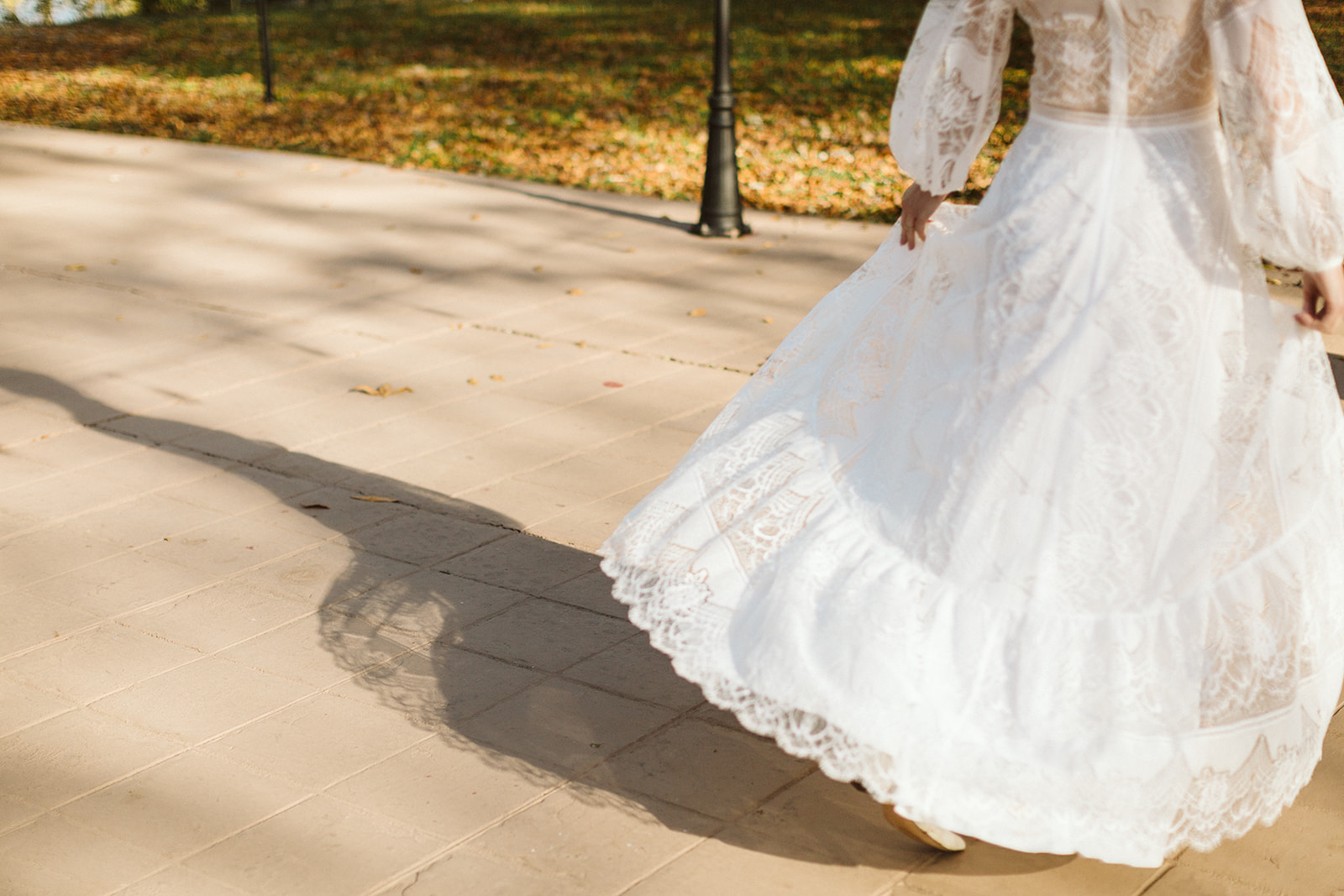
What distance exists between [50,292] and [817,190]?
661 cm

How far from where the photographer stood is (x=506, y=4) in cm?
2931

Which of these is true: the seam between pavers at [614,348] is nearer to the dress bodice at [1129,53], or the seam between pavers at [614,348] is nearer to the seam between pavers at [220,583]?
the seam between pavers at [220,583]

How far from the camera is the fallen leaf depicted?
22.1ft

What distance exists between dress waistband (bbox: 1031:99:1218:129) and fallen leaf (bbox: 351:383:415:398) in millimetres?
4459

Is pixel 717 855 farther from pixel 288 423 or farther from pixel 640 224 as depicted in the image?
pixel 640 224

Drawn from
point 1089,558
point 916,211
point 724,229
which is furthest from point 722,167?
point 1089,558

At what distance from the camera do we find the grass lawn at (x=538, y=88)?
1322cm

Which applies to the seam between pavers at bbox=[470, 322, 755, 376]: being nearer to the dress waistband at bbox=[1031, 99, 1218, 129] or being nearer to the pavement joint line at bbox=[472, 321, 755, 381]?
the pavement joint line at bbox=[472, 321, 755, 381]

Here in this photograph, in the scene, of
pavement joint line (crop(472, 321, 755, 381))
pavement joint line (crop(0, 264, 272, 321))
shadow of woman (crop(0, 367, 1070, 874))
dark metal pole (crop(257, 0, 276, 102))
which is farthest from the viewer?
dark metal pole (crop(257, 0, 276, 102))

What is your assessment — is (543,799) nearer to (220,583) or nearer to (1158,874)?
(1158,874)

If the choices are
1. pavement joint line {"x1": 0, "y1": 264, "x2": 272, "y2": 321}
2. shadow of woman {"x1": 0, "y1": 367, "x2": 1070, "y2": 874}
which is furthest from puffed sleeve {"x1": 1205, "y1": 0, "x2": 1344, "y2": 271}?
pavement joint line {"x1": 0, "y1": 264, "x2": 272, "y2": 321}

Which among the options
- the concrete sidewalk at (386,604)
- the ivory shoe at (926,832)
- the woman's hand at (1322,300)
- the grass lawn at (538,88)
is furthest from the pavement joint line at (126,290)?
the woman's hand at (1322,300)

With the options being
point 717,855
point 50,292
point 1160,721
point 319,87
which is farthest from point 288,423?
point 319,87

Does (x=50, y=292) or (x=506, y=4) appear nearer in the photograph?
(x=50, y=292)
